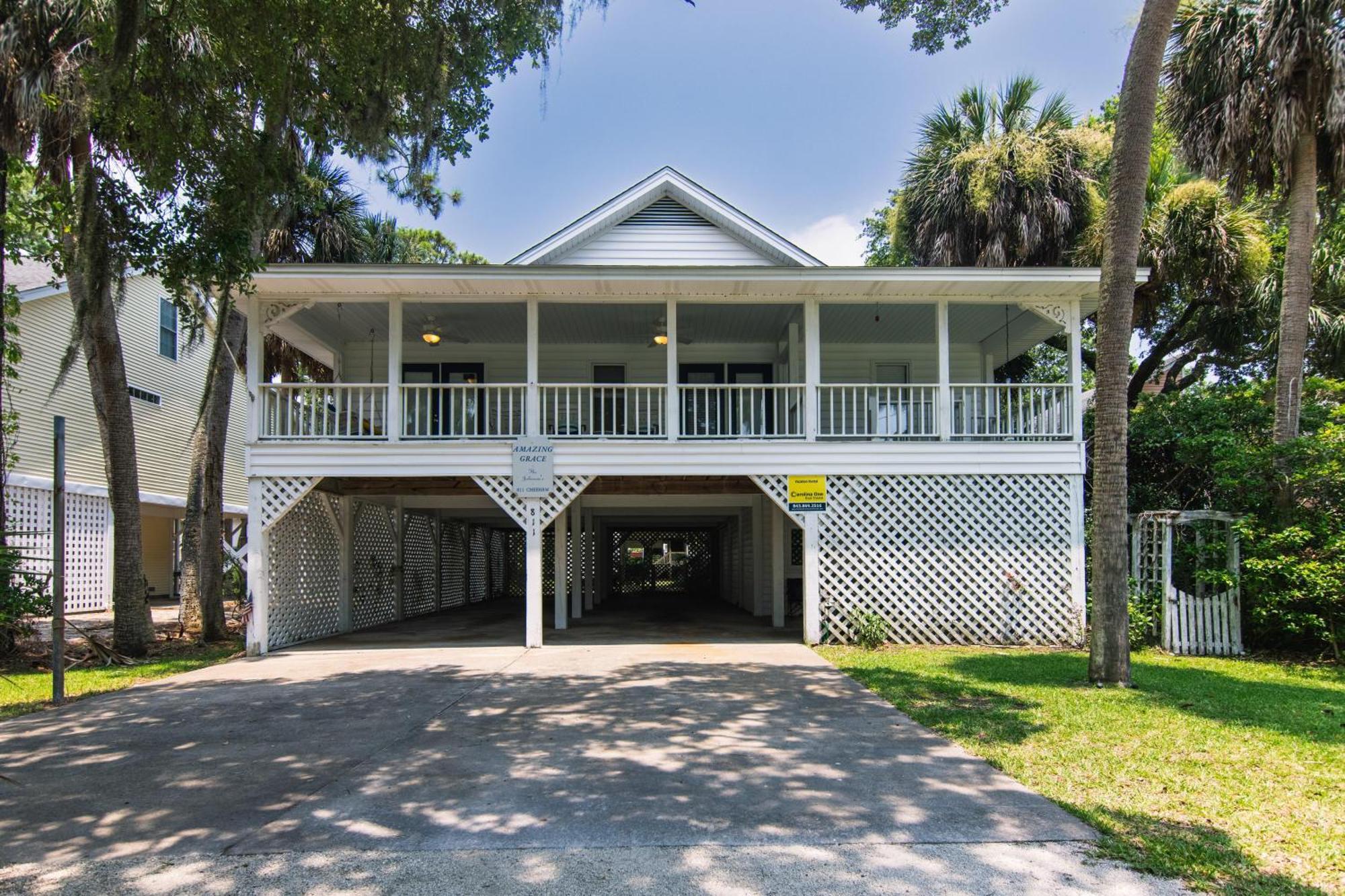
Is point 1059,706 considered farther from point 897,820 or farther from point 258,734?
point 258,734

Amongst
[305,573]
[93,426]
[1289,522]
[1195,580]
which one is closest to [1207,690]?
[1195,580]

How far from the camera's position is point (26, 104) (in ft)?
30.6

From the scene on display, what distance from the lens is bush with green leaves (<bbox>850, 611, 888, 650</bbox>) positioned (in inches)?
422

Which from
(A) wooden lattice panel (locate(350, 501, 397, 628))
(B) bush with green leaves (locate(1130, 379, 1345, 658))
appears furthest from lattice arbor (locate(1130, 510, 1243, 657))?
(A) wooden lattice panel (locate(350, 501, 397, 628))

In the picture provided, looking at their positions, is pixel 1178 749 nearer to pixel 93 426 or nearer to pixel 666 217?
pixel 666 217

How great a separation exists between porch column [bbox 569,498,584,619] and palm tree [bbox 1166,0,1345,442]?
34.6ft

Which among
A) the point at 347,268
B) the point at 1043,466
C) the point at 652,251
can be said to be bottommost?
the point at 1043,466

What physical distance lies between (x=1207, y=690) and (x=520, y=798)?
635 centimetres

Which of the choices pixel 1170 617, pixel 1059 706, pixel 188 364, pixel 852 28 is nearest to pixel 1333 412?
pixel 1170 617

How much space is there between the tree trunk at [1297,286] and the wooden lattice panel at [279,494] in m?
12.5

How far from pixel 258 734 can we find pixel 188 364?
17323 mm

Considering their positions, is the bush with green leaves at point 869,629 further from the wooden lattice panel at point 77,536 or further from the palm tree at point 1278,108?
the wooden lattice panel at point 77,536

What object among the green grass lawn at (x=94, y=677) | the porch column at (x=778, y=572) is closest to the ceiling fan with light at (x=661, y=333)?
the porch column at (x=778, y=572)

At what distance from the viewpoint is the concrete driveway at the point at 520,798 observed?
11.5ft
